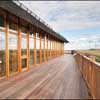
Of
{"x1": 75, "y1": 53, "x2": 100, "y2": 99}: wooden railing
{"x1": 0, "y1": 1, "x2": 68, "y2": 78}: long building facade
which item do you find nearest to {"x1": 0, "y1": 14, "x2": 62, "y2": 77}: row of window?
{"x1": 0, "y1": 1, "x2": 68, "y2": 78}: long building facade

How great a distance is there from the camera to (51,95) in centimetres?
279

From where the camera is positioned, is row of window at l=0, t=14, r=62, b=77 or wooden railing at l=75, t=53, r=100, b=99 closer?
wooden railing at l=75, t=53, r=100, b=99

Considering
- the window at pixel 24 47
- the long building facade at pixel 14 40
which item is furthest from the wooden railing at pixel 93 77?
the window at pixel 24 47

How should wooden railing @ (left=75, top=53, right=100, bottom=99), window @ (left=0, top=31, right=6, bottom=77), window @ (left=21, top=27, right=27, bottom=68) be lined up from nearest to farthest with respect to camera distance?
wooden railing @ (left=75, top=53, right=100, bottom=99) → window @ (left=0, top=31, right=6, bottom=77) → window @ (left=21, top=27, right=27, bottom=68)

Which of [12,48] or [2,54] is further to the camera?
A: [12,48]

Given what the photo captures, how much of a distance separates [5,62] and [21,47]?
4.80 feet

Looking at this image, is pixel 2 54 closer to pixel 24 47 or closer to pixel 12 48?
pixel 12 48

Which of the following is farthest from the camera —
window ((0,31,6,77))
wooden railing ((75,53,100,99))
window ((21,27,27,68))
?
window ((21,27,27,68))

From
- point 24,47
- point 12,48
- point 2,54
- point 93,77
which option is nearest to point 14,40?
point 12,48

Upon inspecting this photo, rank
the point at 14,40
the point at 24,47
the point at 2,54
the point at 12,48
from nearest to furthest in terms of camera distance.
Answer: the point at 2,54 < the point at 12,48 < the point at 14,40 < the point at 24,47

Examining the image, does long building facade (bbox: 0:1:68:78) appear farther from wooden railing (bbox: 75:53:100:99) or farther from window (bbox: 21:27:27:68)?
wooden railing (bbox: 75:53:100:99)

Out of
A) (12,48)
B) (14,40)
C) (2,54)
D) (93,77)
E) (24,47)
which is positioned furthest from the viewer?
(24,47)

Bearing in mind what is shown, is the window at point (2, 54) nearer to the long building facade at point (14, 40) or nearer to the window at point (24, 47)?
the long building facade at point (14, 40)

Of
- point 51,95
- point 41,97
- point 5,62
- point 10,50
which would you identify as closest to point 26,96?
point 41,97
